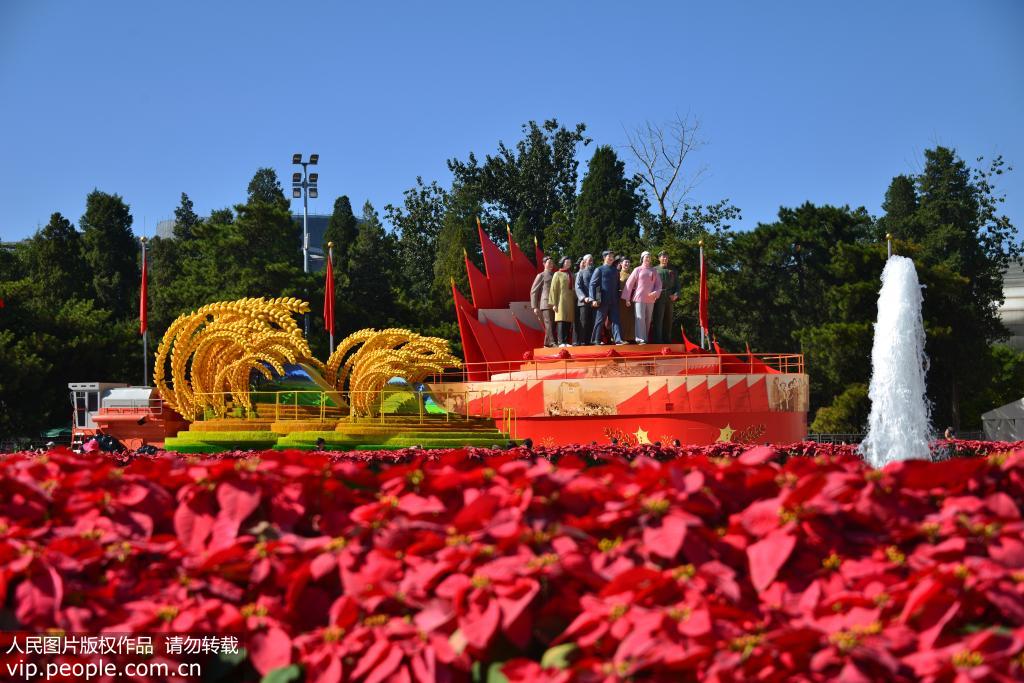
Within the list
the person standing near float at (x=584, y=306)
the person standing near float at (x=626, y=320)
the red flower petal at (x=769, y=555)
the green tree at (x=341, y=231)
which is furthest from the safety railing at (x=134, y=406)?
the green tree at (x=341, y=231)

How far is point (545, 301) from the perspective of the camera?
30.5 meters

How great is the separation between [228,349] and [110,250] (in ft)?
113

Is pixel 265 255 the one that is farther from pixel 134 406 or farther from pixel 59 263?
pixel 134 406

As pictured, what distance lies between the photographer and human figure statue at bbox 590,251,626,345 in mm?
28969

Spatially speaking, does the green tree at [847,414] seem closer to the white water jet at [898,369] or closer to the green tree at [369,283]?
the green tree at [369,283]

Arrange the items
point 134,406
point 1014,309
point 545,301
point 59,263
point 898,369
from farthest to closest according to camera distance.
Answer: point 1014,309 < point 59,263 < point 545,301 < point 134,406 < point 898,369

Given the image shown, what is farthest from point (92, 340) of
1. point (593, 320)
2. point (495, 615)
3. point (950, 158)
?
point (495, 615)

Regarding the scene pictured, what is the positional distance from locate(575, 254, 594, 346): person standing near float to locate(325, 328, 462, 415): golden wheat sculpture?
3.65 m

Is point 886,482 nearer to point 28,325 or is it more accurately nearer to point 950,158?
point 28,325

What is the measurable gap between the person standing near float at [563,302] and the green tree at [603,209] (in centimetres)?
2788

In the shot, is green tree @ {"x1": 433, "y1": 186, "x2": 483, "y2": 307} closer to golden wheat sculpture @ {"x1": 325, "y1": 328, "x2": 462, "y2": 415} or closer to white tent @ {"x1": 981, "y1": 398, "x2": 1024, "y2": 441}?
white tent @ {"x1": 981, "y1": 398, "x2": 1024, "y2": 441}

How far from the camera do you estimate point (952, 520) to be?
14.5ft

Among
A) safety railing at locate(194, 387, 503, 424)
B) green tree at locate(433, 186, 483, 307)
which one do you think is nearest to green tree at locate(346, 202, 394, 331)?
green tree at locate(433, 186, 483, 307)

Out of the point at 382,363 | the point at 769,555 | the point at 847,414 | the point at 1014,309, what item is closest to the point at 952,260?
the point at 847,414
